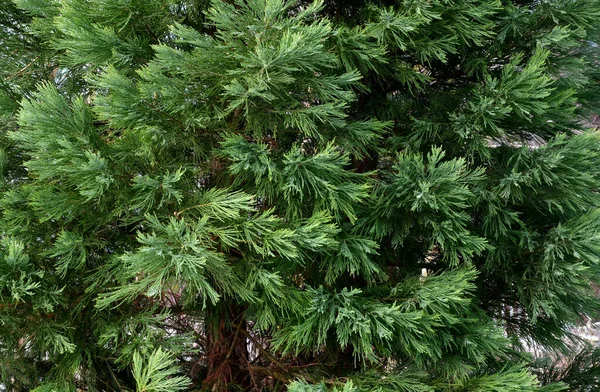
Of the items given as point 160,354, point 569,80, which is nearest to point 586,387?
point 569,80

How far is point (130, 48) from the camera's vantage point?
1.72 m

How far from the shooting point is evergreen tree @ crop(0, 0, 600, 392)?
1555mm

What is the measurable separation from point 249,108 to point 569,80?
4.02 feet

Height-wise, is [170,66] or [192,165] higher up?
[170,66]

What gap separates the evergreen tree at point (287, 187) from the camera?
1.55m

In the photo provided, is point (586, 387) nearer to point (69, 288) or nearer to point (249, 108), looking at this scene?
point (249, 108)

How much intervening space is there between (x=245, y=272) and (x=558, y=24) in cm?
148

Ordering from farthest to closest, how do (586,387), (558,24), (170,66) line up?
(586,387) → (558,24) → (170,66)

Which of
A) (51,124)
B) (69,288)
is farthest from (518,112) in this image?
(69,288)

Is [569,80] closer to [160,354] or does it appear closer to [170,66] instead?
[170,66]

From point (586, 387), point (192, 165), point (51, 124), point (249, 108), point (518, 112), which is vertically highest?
point (51, 124)

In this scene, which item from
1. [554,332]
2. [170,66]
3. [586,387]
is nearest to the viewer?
[170,66]

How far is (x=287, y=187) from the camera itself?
162cm

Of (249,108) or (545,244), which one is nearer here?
(249,108)
